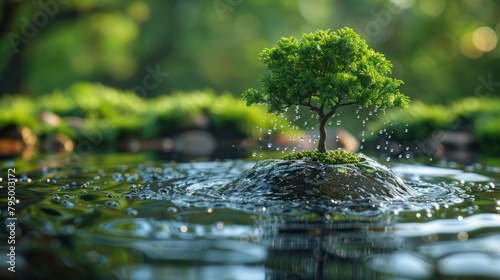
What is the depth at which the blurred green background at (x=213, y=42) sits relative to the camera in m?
30.9

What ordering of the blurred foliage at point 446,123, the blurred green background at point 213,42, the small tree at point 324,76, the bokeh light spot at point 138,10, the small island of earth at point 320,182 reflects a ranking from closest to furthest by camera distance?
the small island of earth at point 320,182
the small tree at point 324,76
the blurred foliage at point 446,123
the blurred green background at point 213,42
the bokeh light spot at point 138,10

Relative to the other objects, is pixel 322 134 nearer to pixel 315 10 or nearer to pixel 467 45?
pixel 467 45

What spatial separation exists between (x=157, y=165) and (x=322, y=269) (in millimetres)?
7624

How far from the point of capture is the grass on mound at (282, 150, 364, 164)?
754 centimetres

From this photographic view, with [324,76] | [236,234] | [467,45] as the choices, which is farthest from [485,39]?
[236,234]

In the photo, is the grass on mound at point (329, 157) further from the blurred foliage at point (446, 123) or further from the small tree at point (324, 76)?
the blurred foliage at point (446, 123)

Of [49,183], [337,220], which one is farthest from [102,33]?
[337,220]

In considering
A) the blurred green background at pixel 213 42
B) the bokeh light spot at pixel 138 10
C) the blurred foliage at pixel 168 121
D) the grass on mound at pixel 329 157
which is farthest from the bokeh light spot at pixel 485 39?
the grass on mound at pixel 329 157

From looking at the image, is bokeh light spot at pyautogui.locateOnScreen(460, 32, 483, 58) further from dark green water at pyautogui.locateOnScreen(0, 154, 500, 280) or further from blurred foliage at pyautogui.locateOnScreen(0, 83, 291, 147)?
dark green water at pyautogui.locateOnScreen(0, 154, 500, 280)

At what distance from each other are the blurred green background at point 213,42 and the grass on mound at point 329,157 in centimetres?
1937

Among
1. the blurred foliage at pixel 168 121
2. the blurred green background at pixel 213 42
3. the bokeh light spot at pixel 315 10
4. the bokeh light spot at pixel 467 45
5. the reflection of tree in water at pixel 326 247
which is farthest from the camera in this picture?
the bokeh light spot at pixel 315 10

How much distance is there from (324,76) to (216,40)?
1124 inches

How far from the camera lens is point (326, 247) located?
4.81m

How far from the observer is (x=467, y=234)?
5.33m
